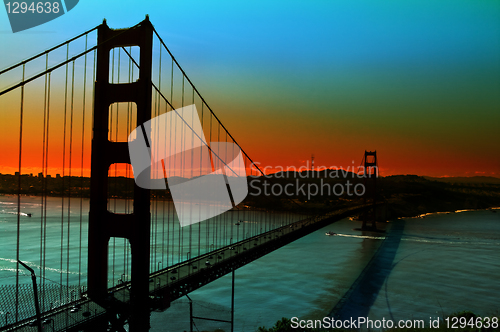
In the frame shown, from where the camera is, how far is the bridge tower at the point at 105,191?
10633mm

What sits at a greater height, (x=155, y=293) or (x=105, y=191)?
(x=105, y=191)

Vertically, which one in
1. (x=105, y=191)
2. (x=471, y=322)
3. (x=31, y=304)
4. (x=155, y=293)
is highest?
(x=105, y=191)

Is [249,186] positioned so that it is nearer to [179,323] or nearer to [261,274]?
[261,274]

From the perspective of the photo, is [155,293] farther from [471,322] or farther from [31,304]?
[471,322]

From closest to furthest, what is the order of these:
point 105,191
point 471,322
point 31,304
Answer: point 105,191 < point 471,322 < point 31,304

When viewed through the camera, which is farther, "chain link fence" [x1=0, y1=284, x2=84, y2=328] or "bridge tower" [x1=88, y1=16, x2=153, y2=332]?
"bridge tower" [x1=88, y1=16, x2=153, y2=332]

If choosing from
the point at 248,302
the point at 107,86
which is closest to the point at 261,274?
the point at 248,302

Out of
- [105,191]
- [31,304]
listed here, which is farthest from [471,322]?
[31,304]

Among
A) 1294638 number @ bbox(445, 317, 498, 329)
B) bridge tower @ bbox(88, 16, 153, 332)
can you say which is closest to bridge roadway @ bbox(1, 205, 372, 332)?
bridge tower @ bbox(88, 16, 153, 332)

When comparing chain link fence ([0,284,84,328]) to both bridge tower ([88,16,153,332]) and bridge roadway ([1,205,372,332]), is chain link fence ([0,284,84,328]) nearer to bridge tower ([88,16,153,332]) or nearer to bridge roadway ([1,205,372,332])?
bridge roadway ([1,205,372,332])

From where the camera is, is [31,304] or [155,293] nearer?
[155,293]

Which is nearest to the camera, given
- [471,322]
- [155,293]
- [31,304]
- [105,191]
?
[105,191]

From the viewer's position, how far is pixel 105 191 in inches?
438

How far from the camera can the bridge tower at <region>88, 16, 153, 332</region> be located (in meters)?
10.6
